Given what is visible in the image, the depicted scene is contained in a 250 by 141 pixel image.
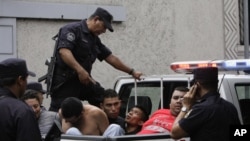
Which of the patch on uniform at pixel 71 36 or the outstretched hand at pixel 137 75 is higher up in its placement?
the patch on uniform at pixel 71 36

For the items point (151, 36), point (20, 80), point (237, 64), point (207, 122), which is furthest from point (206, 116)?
point (151, 36)

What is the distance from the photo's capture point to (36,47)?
34.8 ft

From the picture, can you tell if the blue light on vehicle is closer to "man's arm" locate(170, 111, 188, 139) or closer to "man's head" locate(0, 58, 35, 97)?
"man's arm" locate(170, 111, 188, 139)

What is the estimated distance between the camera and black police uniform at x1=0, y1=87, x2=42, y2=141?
3.89 m

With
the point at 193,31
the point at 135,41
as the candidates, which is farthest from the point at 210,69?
the point at 193,31

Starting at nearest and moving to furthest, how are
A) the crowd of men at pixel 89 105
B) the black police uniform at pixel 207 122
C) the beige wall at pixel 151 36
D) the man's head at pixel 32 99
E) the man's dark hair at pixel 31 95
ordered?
the crowd of men at pixel 89 105
the black police uniform at pixel 207 122
the man's head at pixel 32 99
the man's dark hair at pixel 31 95
the beige wall at pixel 151 36

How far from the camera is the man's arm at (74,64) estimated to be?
18.7ft

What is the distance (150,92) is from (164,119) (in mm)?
1252

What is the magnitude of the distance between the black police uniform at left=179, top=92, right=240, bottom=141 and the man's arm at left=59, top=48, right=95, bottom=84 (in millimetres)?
1533

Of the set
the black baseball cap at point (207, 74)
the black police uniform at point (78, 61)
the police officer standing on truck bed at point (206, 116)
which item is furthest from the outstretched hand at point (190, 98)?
the black police uniform at point (78, 61)

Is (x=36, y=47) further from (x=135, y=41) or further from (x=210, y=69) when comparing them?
(x=210, y=69)

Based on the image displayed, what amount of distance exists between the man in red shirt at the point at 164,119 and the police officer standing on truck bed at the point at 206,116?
1.60ft

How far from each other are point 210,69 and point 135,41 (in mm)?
7230

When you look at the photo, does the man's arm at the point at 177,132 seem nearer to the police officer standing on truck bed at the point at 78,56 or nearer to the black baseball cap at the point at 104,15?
the police officer standing on truck bed at the point at 78,56
